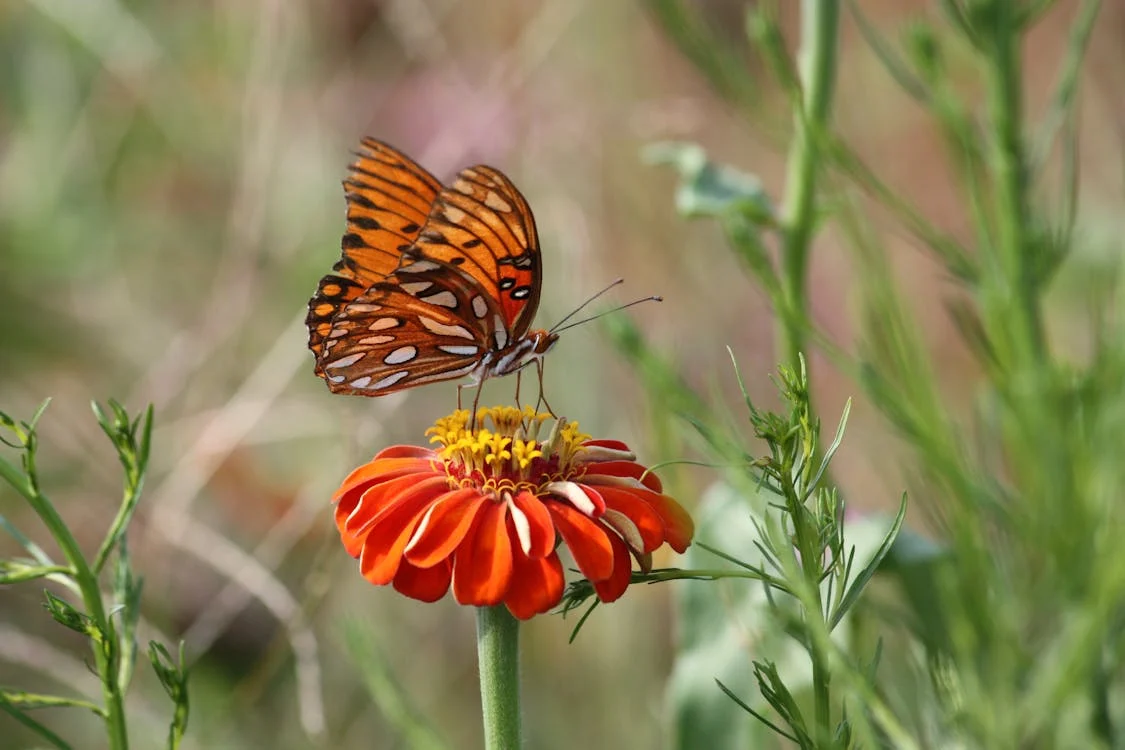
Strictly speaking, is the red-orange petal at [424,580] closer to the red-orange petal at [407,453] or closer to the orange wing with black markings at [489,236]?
the red-orange petal at [407,453]

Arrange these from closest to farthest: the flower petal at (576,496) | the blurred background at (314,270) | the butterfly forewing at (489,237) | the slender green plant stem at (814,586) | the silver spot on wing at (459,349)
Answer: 1. the slender green plant stem at (814,586)
2. the flower petal at (576,496)
3. the butterfly forewing at (489,237)
4. the silver spot on wing at (459,349)
5. the blurred background at (314,270)

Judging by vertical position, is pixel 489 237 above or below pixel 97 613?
above

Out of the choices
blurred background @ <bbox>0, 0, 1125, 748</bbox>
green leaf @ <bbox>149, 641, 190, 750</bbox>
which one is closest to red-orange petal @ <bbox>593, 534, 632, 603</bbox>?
green leaf @ <bbox>149, 641, 190, 750</bbox>

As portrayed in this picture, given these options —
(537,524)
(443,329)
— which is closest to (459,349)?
(443,329)

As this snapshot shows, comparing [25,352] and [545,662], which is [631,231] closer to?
[545,662]

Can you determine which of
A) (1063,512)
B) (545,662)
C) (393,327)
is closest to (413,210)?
(393,327)

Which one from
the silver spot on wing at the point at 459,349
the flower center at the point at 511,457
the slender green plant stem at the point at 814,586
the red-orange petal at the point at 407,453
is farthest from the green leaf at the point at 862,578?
the silver spot on wing at the point at 459,349

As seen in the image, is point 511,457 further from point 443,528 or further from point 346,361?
point 346,361

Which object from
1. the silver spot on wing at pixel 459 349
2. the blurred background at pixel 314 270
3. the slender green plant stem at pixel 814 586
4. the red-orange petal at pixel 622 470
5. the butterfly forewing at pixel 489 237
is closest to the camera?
the slender green plant stem at pixel 814 586
